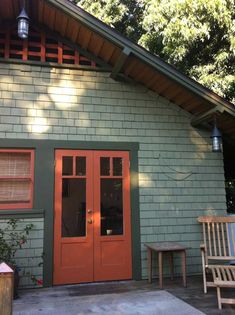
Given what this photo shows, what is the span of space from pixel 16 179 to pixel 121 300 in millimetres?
2330

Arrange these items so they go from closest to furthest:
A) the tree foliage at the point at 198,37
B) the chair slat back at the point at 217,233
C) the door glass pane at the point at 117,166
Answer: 1. the chair slat back at the point at 217,233
2. the door glass pane at the point at 117,166
3. the tree foliage at the point at 198,37

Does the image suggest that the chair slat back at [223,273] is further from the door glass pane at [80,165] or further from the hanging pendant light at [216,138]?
the door glass pane at [80,165]

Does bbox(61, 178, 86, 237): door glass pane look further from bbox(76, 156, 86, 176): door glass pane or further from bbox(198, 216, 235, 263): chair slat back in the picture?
bbox(198, 216, 235, 263): chair slat back

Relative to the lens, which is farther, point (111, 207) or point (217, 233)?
point (217, 233)

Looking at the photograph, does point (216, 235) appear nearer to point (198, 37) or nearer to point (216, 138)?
point (216, 138)

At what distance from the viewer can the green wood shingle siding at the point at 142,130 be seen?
17.9ft

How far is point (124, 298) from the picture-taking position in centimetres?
450

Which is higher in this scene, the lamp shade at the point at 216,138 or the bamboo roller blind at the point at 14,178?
the lamp shade at the point at 216,138

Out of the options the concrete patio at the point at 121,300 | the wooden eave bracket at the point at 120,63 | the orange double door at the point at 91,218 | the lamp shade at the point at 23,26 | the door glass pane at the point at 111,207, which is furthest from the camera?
the door glass pane at the point at 111,207

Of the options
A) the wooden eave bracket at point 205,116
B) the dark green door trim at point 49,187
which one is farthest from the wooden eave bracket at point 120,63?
the wooden eave bracket at point 205,116

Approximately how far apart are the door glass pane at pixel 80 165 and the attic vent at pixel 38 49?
1.60 m

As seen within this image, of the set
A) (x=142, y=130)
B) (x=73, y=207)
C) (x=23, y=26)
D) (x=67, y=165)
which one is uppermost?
(x=23, y=26)

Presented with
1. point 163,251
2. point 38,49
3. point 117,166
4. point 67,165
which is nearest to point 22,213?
point 67,165

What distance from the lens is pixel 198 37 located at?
387 inches
